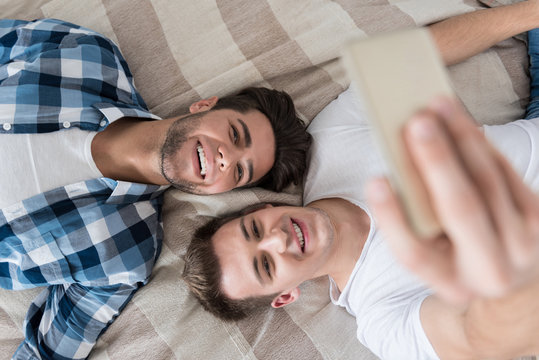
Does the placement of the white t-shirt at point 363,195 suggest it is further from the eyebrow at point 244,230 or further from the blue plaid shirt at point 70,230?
the blue plaid shirt at point 70,230

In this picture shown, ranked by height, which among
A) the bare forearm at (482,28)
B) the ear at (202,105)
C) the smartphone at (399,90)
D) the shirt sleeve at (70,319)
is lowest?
the shirt sleeve at (70,319)

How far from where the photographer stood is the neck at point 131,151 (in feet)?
4.17

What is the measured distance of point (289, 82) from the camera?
148 centimetres

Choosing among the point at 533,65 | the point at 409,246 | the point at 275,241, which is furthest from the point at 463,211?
the point at 533,65

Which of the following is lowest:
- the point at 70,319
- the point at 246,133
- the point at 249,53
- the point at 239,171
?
the point at 70,319

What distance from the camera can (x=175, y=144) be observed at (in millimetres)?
1206

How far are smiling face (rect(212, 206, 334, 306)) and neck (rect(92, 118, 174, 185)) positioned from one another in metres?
0.35

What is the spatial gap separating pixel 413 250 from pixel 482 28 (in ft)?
4.38

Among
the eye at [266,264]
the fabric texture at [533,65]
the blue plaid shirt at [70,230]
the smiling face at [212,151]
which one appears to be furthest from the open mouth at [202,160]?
the fabric texture at [533,65]

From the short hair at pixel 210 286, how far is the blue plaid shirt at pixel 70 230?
0.54 feet

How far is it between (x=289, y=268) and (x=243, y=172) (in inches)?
14.0

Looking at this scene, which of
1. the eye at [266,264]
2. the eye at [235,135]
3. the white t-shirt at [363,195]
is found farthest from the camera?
the eye at [235,135]

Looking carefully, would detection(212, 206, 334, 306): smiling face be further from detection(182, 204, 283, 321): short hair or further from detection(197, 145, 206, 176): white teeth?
detection(197, 145, 206, 176): white teeth

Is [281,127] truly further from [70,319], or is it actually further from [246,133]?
[70,319]
